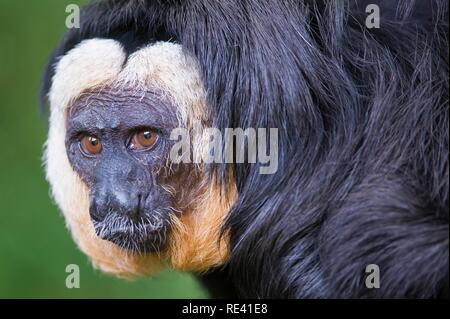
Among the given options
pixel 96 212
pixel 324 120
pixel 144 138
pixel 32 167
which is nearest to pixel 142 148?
pixel 144 138

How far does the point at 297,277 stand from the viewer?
350cm

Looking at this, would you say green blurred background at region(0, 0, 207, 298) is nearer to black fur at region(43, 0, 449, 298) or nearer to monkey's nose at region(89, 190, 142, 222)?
monkey's nose at region(89, 190, 142, 222)

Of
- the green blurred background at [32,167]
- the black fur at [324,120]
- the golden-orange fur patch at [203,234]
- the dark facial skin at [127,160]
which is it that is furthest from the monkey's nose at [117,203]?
the green blurred background at [32,167]

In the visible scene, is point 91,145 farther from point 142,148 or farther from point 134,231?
point 134,231

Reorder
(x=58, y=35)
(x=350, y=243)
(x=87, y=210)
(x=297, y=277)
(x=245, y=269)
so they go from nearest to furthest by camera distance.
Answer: (x=350, y=243) < (x=297, y=277) < (x=245, y=269) < (x=87, y=210) < (x=58, y=35)

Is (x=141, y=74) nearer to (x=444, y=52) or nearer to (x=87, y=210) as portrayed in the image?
(x=87, y=210)

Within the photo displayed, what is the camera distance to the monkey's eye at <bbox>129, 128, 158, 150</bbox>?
3832mm

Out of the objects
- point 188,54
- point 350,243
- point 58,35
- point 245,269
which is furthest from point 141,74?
point 58,35

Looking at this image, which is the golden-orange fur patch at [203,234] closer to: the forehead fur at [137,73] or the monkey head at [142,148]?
the monkey head at [142,148]

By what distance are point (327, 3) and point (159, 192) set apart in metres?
1.23

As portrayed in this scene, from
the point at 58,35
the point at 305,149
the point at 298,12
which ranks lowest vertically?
the point at 305,149

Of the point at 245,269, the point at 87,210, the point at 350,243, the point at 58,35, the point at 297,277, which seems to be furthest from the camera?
the point at 58,35

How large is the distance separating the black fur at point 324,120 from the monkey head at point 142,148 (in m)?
0.12

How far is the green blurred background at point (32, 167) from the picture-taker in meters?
Answer: 7.35
